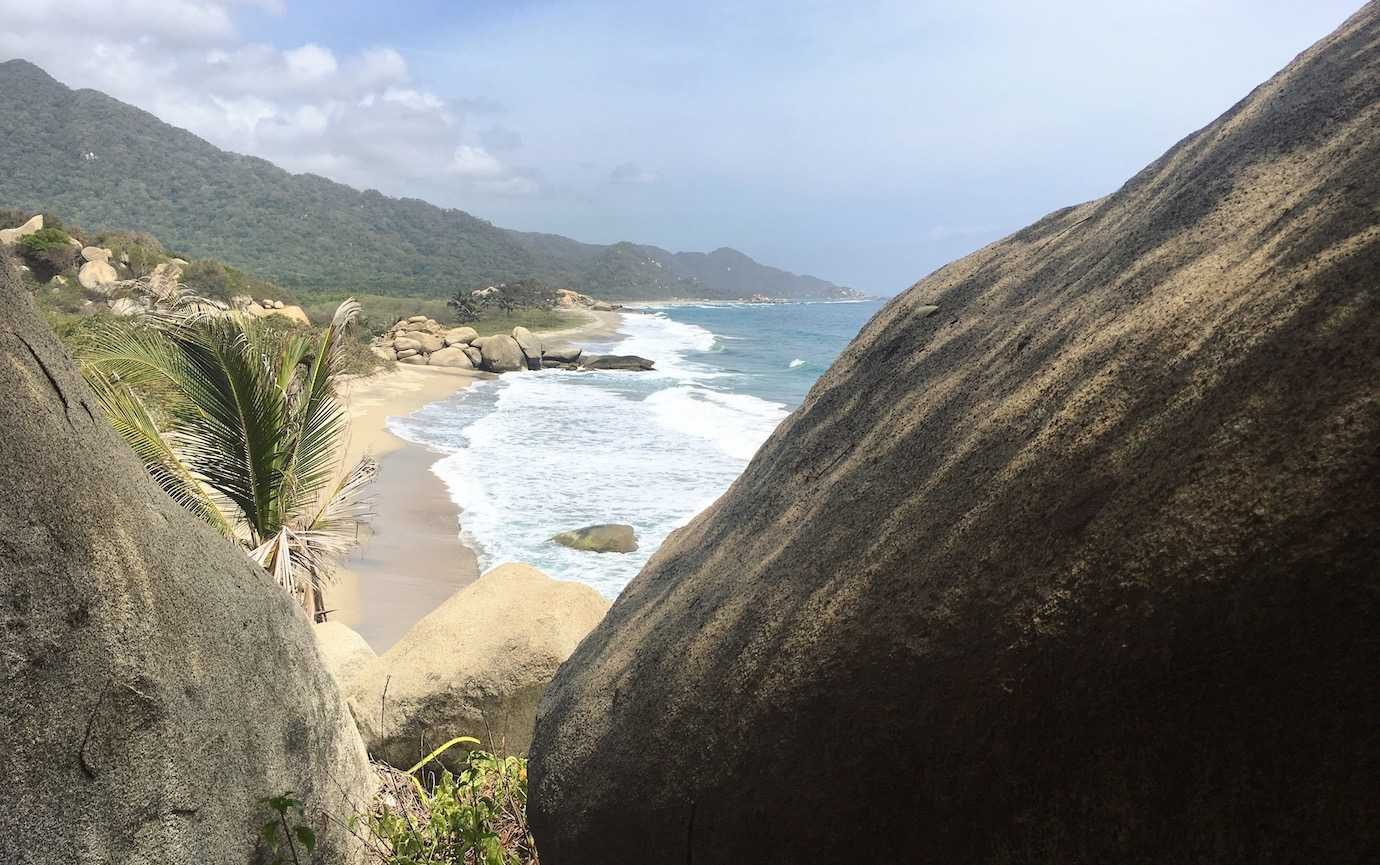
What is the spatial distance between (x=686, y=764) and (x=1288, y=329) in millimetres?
1636

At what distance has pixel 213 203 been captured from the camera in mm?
105312

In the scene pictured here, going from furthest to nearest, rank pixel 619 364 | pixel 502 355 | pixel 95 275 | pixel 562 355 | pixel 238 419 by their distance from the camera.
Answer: pixel 562 355, pixel 619 364, pixel 502 355, pixel 95 275, pixel 238 419

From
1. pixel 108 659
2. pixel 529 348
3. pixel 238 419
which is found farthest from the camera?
pixel 529 348

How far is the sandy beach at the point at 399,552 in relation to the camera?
1052 centimetres

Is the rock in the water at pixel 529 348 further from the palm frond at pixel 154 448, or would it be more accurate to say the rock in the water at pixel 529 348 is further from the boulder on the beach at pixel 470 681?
the boulder on the beach at pixel 470 681

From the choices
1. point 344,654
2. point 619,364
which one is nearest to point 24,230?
point 619,364

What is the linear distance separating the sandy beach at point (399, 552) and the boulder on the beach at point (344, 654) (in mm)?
2126

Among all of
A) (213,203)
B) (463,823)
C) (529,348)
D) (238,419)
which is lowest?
(463,823)

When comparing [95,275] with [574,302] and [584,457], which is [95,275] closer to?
[584,457]

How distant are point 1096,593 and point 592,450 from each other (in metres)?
18.7

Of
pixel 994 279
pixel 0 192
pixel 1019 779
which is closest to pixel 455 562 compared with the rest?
pixel 994 279

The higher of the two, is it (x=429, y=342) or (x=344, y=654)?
(x=429, y=342)

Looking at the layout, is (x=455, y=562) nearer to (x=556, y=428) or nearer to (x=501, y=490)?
(x=501, y=490)

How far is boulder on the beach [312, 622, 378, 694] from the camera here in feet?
16.7
